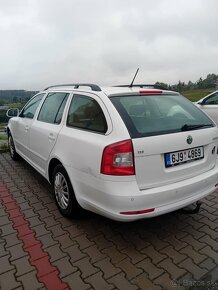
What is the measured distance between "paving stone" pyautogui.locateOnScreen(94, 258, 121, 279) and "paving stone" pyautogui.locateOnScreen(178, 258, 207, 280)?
1.96 feet

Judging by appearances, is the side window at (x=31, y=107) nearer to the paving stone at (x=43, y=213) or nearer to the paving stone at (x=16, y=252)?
the paving stone at (x=43, y=213)

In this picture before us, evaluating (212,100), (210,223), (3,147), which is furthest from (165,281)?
(212,100)

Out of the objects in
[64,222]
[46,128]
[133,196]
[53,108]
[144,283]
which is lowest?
[144,283]

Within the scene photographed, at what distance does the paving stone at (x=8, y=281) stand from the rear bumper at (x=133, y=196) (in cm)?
93

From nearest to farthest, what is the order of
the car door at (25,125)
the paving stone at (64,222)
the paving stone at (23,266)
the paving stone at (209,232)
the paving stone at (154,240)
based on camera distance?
the paving stone at (23,266) → the paving stone at (154,240) → the paving stone at (209,232) → the paving stone at (64,222) → the car door at (25,125)

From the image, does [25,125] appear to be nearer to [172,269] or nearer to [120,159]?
[120,159]

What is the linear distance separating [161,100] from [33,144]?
7.05 feet

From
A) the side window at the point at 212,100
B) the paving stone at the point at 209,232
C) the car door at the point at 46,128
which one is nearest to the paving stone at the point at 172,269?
the paving stone at the point at 209,232

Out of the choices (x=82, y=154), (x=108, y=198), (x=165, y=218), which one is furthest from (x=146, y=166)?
(x=165, y=218)

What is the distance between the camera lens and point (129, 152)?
8.23ft

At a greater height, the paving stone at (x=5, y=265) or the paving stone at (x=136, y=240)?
the paving stone at (x=136, y=240)

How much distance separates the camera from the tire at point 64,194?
3.27 meters

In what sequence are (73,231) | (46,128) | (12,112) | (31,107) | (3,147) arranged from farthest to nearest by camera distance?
(3,147)
(12,112)
(31,107)
(46,128)
(73,231)

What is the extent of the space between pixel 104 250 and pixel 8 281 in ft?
3.05
